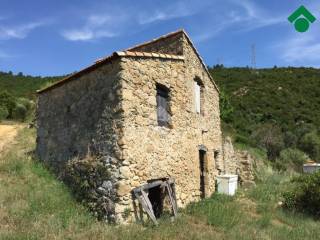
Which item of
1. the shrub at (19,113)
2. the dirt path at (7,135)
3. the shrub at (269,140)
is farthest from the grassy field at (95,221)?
the shrub at (269,140)

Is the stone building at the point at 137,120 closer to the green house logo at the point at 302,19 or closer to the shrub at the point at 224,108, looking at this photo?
the green house logo at the point at 302,19

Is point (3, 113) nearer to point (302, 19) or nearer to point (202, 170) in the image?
point (202, 170)

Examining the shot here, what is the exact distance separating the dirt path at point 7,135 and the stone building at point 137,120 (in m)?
5.08

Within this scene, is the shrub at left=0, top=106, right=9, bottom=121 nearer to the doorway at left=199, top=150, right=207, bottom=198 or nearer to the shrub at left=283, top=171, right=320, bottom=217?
the doorway at left=199, top=150, right=207, bottom=198

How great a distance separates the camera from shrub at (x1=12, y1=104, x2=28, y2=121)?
28078 millimetres

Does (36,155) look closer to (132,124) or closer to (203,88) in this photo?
(132,124)

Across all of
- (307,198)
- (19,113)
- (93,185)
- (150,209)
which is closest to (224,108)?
(19,113)

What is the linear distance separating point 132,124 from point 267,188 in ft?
25.1

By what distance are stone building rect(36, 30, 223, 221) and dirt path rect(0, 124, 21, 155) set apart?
5078 mm

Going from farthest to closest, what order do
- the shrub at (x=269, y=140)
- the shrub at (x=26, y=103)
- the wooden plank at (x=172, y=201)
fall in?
1. the shrub at (x=269, y=140)
2. the shrub at (x=26, y=103)
3. the wooden plank at (x=172, y=201)

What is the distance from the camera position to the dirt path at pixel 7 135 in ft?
56.7

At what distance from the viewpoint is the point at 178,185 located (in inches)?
434

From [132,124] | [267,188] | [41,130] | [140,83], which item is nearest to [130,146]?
[132,124]

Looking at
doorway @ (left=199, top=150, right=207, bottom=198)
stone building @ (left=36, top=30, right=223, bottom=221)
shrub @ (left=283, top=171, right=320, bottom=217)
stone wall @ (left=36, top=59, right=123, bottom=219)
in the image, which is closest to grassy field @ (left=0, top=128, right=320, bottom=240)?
doorway @ (left=199, top=150, right=207, bottom=198)
